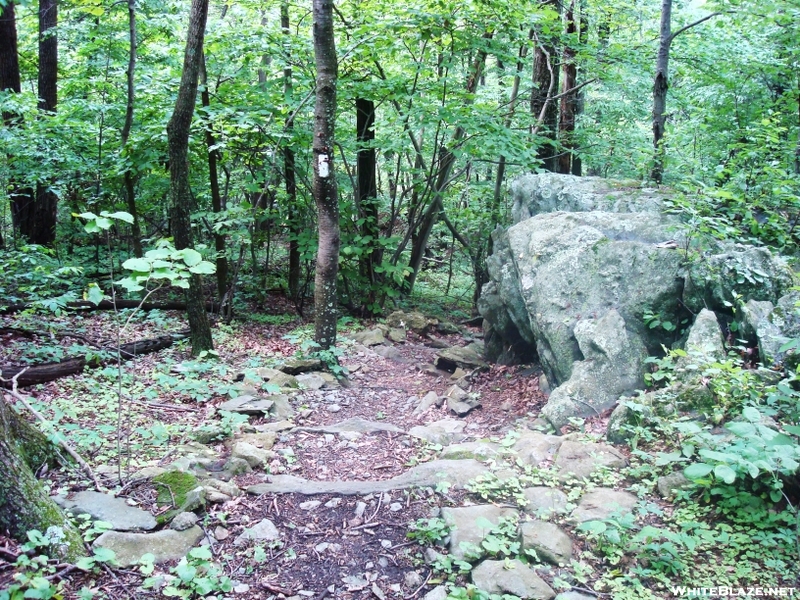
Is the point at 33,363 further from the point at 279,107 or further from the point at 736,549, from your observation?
the point at 736,549

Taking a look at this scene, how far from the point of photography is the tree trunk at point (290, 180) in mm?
8156

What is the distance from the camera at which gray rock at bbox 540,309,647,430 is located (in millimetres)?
5004

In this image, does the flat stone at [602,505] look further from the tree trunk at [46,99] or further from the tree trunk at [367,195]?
the tree trunk at [46,99]

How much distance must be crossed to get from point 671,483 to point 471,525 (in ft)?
4.53

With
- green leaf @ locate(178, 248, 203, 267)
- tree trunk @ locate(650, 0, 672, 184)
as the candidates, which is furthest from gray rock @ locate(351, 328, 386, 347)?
green leaf @ locate(178, 248, 203, 267)

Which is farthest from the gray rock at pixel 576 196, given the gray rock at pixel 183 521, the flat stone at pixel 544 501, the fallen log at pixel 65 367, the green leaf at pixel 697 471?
the gray rock at pixel 183 521

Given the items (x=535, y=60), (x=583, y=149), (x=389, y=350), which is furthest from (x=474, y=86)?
(x=389, y=350)

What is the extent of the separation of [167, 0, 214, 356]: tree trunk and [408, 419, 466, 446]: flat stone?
3160 millimetres

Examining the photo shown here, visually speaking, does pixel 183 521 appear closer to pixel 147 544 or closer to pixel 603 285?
pixel 147 544

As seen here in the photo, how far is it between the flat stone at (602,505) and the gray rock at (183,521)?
221 cm

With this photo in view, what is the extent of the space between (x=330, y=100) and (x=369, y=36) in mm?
2146

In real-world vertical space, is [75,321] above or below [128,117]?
below

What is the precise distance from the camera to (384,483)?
3773 mm

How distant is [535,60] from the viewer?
34.1ft
